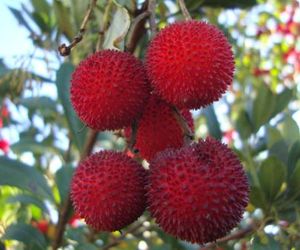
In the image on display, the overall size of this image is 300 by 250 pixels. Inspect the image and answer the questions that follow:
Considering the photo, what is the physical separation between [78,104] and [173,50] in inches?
8.0

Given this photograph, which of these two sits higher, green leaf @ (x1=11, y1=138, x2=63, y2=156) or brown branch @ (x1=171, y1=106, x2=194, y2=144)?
brown branch @ (x1=171, y1=106, x2=194, y2=144)

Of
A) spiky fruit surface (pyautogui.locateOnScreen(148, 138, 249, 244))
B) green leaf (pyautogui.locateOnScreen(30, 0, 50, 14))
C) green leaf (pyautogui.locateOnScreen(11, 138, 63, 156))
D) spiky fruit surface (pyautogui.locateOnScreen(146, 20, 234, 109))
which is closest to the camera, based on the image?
spiky fruit surface (pyautogui.locateOnScreen(148, 138, 249, 244))

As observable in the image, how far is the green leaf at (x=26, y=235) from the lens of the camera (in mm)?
1546

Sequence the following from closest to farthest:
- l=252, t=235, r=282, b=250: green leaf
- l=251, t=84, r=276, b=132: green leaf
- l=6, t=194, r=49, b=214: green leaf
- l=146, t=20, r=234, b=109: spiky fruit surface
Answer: l=146, t=20, r=234, b=109: spiky fruit surface, l=252, t=235, r=282, b=250: green leaf, l=251, t=84, r=276, b=132: green leaf, l=6, t=194, r=49, b=214: green leaf

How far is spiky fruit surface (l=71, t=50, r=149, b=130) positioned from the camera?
3.54ft

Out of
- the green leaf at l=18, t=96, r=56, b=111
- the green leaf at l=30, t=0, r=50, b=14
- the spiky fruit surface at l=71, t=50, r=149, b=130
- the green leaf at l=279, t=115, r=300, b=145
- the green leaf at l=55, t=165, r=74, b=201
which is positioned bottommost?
the green leaf at l=279, t=115, r=300, b=145

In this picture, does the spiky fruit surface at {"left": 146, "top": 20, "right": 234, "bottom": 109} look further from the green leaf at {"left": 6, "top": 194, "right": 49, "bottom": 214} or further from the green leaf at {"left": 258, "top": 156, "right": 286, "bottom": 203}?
the green leaf at {"left": 6, "top": 194, "right": 49, "bottom": 214}

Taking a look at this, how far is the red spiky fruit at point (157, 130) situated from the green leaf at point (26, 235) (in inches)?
22.0

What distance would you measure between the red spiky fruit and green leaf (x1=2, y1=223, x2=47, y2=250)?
1.83ft

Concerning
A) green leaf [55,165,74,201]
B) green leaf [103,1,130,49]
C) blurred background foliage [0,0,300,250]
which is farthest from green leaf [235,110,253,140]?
green leaf [103,1,130,49]

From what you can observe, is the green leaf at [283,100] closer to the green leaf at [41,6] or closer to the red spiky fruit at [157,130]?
the red spiky fruit at [157,130]

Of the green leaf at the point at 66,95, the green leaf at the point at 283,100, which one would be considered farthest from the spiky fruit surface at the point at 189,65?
the green leaf at the point at 283,100

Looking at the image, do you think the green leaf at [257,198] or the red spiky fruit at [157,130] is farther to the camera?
the green leaf at [257,198]

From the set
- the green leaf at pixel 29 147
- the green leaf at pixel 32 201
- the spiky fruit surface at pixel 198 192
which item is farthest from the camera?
the green leaf at pixel 29 147
